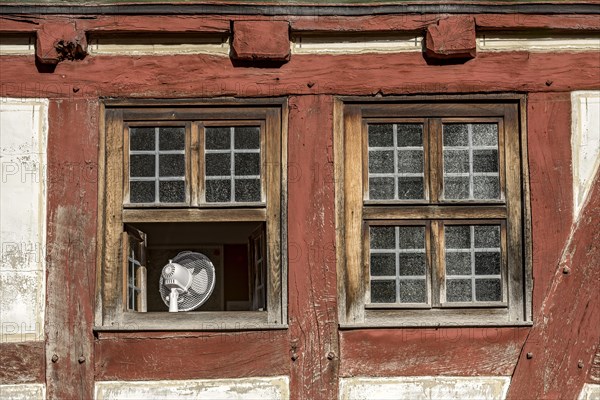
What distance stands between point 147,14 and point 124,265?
63.6 inches

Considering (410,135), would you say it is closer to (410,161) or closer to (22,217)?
(410,161)

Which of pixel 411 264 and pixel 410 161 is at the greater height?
pixel 410 161

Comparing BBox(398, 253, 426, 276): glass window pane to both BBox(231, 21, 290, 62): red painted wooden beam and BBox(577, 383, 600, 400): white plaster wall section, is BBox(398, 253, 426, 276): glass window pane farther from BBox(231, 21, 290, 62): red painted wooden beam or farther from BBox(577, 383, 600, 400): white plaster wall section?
BBox(231, 21, 290, 62): red painted wooden beam

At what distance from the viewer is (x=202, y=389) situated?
783 centimetres

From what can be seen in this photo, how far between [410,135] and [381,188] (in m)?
0.39

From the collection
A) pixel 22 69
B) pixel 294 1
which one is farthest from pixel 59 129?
pixel 294 1

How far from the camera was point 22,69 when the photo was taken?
8.13 metres

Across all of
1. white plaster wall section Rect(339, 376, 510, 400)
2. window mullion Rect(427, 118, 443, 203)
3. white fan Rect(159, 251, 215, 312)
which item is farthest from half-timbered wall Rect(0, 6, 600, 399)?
white fan Rect(159, 251, 215, 312)

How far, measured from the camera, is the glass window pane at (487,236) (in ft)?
26.5

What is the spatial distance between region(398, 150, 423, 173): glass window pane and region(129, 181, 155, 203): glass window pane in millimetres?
1598

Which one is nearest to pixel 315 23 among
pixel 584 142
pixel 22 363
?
pixel 584 142

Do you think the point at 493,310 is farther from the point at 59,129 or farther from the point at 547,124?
the point at 59,129

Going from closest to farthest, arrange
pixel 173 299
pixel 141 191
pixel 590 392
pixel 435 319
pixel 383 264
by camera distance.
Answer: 1. pixel 590 392
2. pixel 435 319
3. pixel 383 264
4. pixel 141 191
5. pixel 173 299

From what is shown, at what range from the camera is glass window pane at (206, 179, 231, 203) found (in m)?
8.12
